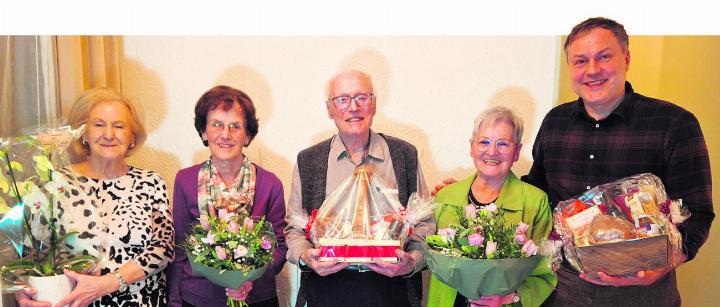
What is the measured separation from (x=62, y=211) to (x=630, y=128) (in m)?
2.06

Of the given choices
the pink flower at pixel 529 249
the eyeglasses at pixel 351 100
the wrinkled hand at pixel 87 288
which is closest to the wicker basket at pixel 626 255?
the pink flower at pixel 529 249

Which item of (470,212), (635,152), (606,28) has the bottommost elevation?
(470,212)

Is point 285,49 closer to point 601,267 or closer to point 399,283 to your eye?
point 399,283

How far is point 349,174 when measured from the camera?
2.14 meters

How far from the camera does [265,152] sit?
2.57 metres

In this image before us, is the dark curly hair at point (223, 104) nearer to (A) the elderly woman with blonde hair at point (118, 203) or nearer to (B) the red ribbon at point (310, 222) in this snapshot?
(A) the elderly woman with blonde hair at point (118, 203)

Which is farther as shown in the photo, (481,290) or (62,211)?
(62,211)

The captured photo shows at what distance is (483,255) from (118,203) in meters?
1.41

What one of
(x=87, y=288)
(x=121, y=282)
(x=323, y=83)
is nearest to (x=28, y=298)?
(x=87, y=288)

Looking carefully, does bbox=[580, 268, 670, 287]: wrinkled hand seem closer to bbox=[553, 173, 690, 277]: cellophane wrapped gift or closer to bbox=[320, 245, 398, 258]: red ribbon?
bbox=[553, 173, 690, 277]: cellophane wrapped gift

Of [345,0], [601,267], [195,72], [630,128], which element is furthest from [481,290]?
[195,72]

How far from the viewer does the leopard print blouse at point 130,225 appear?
2010mm

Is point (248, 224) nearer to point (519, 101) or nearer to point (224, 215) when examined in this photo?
point (224, 215)

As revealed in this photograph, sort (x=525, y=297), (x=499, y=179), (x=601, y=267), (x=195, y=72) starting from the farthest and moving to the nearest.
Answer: (x=195, y=72), (x=499, y=179), (x=525, y=297), (x=601, y=267)
